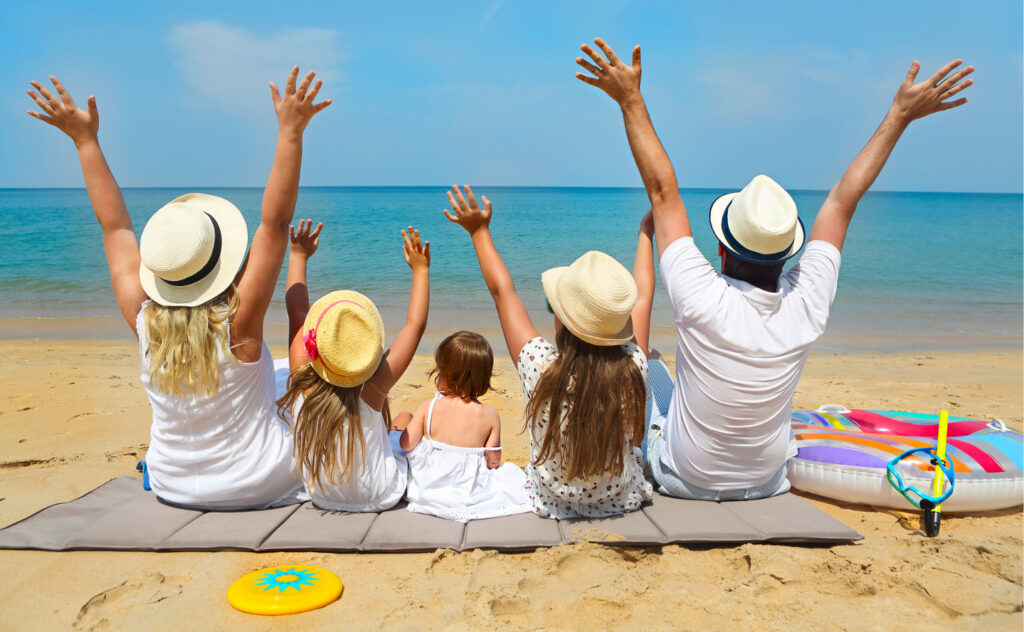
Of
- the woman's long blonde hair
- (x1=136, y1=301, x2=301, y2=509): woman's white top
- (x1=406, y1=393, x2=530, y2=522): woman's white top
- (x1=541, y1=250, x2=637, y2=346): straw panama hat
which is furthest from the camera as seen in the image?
(x1=406, y1=393, x2=530, y2=522): woman's white top

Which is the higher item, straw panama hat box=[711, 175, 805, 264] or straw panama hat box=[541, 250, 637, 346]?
straw panama hat box=[711, 175, 805, 264]

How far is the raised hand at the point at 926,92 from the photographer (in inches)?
135

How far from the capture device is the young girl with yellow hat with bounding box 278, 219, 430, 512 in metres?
2.91

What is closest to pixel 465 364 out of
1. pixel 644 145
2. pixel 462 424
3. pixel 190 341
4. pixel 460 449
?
pixel 462 424

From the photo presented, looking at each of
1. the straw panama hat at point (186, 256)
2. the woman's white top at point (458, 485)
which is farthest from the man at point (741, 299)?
the straw panama hat at point (186, 256)

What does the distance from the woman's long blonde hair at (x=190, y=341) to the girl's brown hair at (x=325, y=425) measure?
0.33m

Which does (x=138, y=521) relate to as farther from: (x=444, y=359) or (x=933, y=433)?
(x=933, y=433)

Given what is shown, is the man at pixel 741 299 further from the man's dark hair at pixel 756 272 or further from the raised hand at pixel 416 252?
the raised hand at pixel 416 252

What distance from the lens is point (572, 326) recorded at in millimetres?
2861

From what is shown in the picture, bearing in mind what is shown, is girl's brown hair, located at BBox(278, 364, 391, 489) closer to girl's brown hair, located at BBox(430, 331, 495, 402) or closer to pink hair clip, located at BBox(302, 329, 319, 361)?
pink hair clip, located at BBox(302, 329, 319, 361)

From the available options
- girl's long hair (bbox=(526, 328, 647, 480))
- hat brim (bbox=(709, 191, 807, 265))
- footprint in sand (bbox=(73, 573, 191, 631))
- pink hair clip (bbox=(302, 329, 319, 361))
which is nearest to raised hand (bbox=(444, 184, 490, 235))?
girl's long hair (bbox=(526, 328, 647, 480))

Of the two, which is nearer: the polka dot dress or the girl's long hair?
the girl's long hair

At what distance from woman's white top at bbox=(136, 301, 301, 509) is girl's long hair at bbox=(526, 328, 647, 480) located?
1.24 metres

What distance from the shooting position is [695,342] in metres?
3.13
